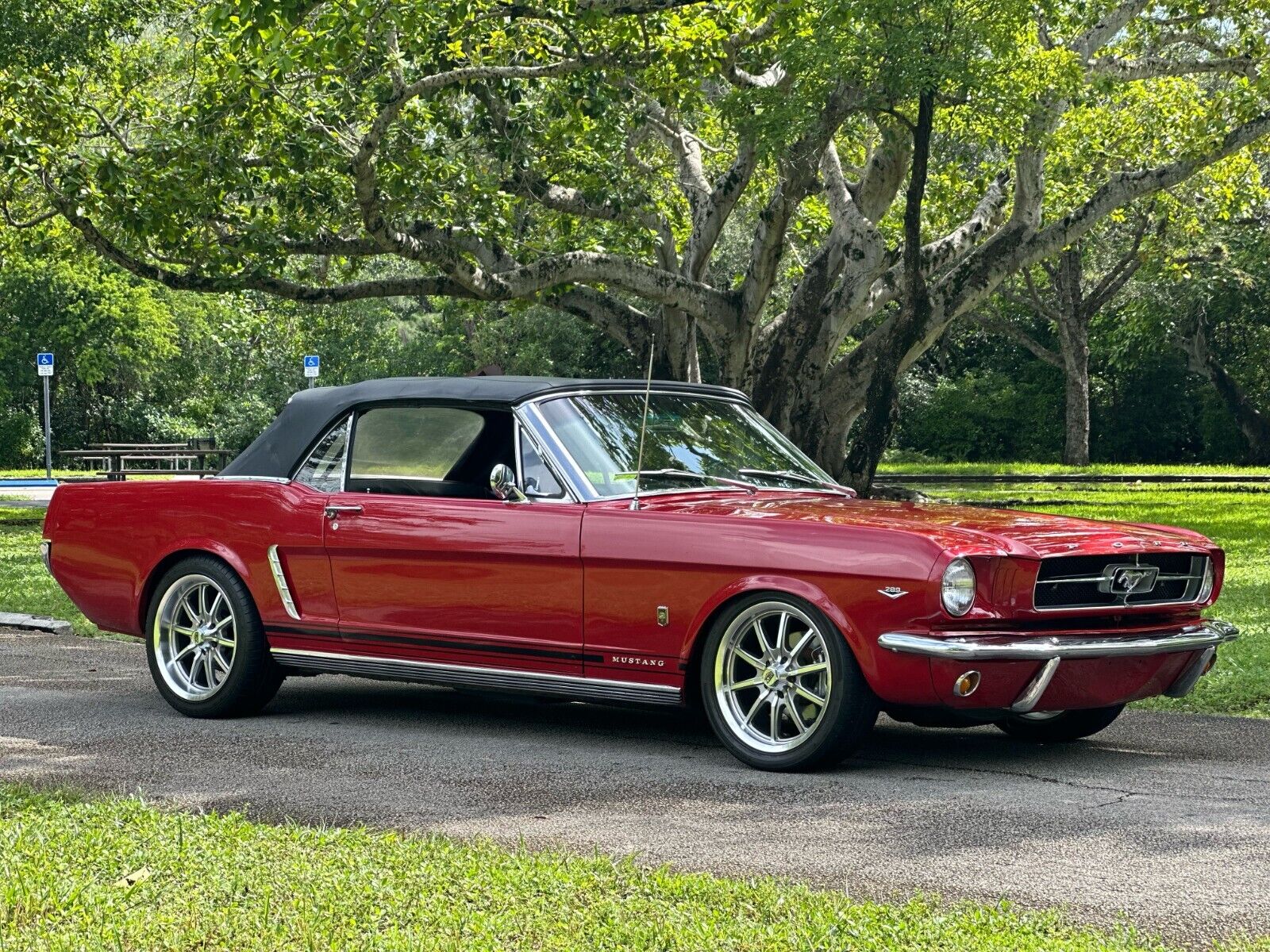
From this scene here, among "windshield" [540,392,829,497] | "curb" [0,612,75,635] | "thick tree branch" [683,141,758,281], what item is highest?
"thick tree branch" [683,141,758,281]

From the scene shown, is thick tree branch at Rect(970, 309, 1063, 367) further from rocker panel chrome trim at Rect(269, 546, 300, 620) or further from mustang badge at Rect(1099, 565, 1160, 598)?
mustang badge at Rect(1099, 565, 1160, 598)

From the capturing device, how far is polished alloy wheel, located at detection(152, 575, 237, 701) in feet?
27.5

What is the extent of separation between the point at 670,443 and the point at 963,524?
1.56 metres

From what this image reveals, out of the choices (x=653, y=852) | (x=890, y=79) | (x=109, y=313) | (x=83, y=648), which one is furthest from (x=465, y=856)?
(x=109, y=313)

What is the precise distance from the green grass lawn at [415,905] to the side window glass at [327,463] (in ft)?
9.45

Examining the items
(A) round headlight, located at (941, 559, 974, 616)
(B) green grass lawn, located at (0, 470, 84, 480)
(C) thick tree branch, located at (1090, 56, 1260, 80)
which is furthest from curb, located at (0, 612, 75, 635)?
(B) green grass lawn, located at (0, 470, 84, 480)

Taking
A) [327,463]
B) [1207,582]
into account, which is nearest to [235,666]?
[327,463]

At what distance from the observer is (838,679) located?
6523mm

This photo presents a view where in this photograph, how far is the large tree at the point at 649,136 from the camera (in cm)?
1712

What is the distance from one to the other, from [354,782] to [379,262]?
56304 mm

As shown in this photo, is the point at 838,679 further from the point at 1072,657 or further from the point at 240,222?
the point at 240,222

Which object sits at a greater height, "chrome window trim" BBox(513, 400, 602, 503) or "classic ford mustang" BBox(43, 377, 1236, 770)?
"chrome window trim" BBox(513, 400, 602, 503)

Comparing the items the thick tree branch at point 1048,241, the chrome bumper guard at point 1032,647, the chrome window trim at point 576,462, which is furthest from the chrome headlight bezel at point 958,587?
the thick tree branch at point 1048,241

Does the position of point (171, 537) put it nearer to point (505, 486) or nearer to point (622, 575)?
point (505, 486)
